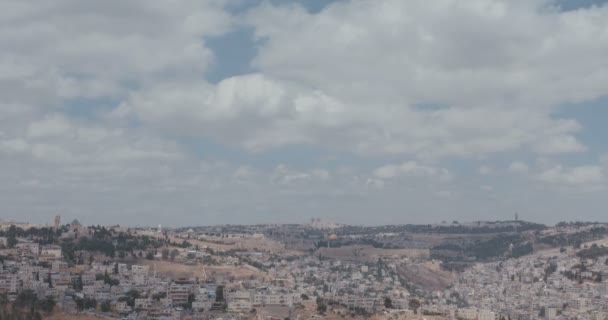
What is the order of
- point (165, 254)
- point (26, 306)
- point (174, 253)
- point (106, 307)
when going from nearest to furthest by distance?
point (26, 306), point (106, 307), point (165, 254), point (174, 253)

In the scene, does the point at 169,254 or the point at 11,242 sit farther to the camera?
the point at 169,254

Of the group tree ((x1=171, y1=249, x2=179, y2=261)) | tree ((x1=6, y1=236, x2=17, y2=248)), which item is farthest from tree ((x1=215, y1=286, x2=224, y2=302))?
tree ((x1=6, y1=236, x2=17, y2=248))

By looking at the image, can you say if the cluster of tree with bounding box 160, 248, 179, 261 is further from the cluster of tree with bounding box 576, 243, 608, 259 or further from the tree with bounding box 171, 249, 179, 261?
the cluster of tree with bounding box 576, 243, 608, 259

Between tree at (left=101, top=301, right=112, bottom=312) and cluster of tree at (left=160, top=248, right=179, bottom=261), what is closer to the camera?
tree at (left=101, top=301, right=112, bottom=312)

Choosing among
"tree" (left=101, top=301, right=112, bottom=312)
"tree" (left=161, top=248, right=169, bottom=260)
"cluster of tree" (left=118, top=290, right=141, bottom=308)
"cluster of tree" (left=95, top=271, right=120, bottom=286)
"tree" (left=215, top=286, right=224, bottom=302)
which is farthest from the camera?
"tree" (left=161, top=248, right=169, bottom=260)

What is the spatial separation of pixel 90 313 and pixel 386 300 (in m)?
38.3

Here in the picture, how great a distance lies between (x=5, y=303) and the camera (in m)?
81.7

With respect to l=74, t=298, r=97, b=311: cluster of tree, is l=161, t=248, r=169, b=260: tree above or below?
above

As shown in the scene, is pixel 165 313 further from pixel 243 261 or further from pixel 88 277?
pixel 243 261

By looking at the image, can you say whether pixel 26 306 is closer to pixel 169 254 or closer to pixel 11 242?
pixel 11 242

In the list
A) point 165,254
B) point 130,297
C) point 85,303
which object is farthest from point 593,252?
point 85,303

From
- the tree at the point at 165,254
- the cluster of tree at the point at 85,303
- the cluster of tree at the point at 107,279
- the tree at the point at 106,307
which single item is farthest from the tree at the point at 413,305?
the tree at the point at 165,254

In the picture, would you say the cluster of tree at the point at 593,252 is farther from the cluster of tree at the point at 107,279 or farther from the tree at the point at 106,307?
the tree at the point at 106,307

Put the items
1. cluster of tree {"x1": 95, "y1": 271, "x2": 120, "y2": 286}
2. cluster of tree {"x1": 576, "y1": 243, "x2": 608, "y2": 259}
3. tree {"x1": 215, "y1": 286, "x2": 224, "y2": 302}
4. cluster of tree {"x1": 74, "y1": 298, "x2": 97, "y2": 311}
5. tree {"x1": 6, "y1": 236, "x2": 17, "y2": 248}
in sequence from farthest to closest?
cluster of tree {"x1": 576, "y1": 243, "x2": 608, "y2": 259}, tree {"x1": 6, "y1": 236, "x2": 17, "y2": 248}, cluster of tree {"x1": 95, "y1": 271, "x2": 120, "y2": 286}, tree {"x1": 215, "y1": 286, "x2": 224, "y2": 302}, cluster of tree {"x1": 74, "y1": 298, "x2": 97, "y2": 311}
